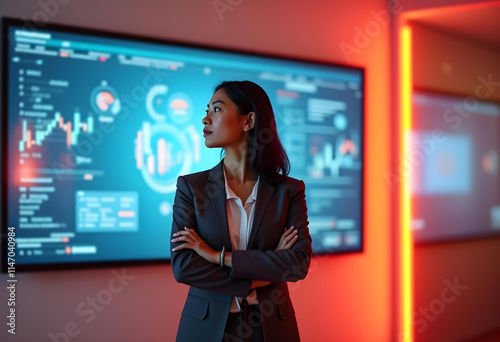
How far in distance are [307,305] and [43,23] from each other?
2.62m

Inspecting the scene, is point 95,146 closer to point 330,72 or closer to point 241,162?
point 241,162

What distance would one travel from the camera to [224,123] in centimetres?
201

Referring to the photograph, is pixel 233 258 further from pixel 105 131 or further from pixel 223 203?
pixel 105 131

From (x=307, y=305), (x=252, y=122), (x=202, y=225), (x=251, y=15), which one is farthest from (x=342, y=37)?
(x=202, y=225)

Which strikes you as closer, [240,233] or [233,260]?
[233,260]

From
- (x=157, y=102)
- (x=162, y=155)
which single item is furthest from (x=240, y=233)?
(x=157, y=102)

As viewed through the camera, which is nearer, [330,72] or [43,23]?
[43,23]

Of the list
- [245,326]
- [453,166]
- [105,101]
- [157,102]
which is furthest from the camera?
[453,166]

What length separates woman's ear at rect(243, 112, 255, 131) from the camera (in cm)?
203

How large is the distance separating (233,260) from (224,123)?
51cm

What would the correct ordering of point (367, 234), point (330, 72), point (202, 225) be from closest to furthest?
1. point (202, 225)
2. point (330, 72)
3. point (367, 234)

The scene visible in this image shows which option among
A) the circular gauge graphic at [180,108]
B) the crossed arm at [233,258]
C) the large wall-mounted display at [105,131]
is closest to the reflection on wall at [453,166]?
the large wall-mounted display at [105,131]

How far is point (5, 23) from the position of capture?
291cm

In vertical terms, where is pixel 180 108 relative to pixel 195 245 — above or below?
above
